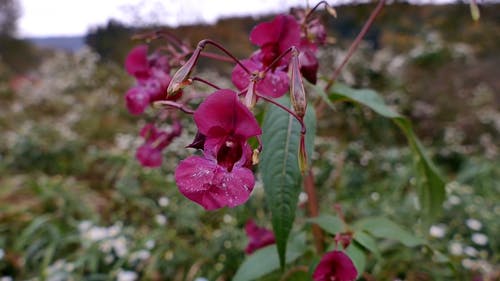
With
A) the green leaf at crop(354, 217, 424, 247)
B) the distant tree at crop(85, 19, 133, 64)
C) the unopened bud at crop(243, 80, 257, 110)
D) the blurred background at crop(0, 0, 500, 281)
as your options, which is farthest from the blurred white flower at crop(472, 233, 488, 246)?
the distant tree at crop(85, 19, 133, 64)

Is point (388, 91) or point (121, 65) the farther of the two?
point (121, 65)

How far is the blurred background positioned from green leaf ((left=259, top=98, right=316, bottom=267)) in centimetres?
43

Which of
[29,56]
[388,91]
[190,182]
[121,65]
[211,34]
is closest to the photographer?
[190,182]

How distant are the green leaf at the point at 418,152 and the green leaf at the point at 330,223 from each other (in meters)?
0.25

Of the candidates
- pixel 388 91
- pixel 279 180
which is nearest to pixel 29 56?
pixel 388 91

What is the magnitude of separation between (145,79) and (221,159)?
0.41 meters

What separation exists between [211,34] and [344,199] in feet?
13.3

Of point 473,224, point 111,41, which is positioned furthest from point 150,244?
point 111,41

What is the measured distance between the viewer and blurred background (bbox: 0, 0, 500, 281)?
178 centimetres

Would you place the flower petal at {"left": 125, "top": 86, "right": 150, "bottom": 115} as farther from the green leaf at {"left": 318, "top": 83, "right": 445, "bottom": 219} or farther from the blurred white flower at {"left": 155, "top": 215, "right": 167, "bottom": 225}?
the blurred white flower at {"left": 155, "top": 215, "right": 167, "bottom": 225}

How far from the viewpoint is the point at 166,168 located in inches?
101

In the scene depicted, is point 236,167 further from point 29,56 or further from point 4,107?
point 29,56

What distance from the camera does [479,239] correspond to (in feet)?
6.21

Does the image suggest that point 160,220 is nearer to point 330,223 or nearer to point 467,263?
point 330,223
